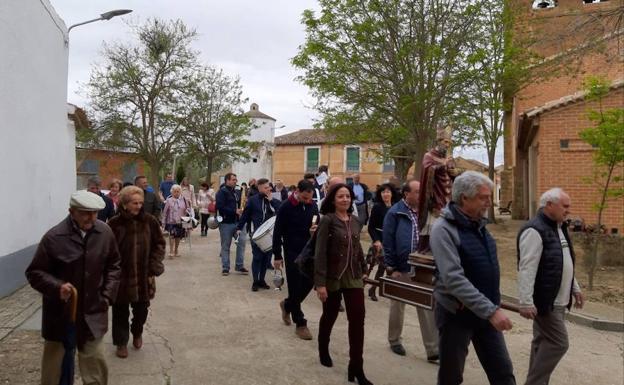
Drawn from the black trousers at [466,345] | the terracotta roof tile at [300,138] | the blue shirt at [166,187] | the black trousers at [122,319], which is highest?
the terracotta roof tile at [300,138]

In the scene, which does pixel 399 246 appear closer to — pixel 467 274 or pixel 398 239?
pixel 398 239

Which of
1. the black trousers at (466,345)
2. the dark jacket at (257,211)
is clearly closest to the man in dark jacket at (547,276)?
the black trousers at (466,345)

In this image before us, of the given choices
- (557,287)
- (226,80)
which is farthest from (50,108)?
(226,80)

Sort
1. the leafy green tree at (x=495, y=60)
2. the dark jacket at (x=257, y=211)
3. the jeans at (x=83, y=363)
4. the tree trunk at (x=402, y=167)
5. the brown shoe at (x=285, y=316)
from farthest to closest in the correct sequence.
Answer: the tree trunk at (x=402, y=167)
the leafy green tree at (x=495, y=60)
the dark jacket at (x=257, y=211)
the brown shoe at (x=285, y=316)
the jeans at (x=83, y=363)

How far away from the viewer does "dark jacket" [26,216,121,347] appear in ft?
12.2

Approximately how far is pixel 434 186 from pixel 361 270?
1156 millimetres

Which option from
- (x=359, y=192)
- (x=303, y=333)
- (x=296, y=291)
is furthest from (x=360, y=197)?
(x=303, y=333)

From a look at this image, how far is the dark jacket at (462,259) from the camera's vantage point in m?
3.44

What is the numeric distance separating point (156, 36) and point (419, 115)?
16615mm

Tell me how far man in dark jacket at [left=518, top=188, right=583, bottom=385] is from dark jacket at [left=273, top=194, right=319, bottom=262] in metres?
2.93

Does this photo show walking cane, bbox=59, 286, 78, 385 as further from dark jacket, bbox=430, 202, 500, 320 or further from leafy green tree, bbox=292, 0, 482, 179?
leafy green tree, bbox=292, 0, 482, 179

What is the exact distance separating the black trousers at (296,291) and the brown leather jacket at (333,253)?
1.36 m

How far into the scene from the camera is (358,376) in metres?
4.84

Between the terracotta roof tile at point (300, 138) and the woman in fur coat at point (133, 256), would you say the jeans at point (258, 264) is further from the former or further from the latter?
the terracotta roof tile at point (300, 138)
